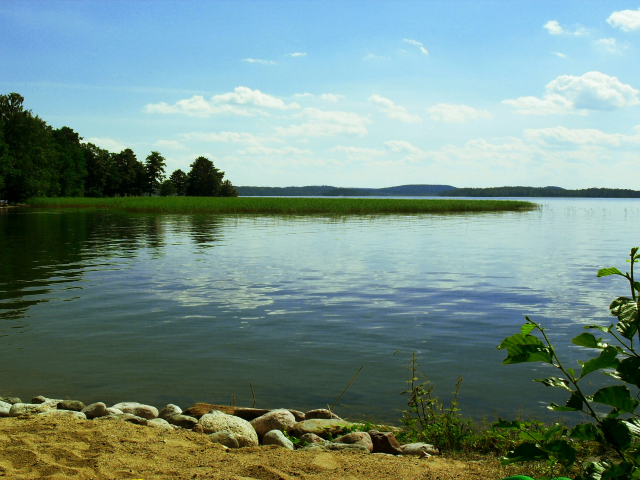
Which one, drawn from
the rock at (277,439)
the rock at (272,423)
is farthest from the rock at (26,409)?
the rock at (277,439)

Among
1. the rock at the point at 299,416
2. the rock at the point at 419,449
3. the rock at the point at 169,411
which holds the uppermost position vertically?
the rock at the point at 169,411

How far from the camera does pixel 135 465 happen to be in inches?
184

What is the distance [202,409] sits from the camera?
21.2ft

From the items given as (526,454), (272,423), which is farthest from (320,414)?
(526,454)

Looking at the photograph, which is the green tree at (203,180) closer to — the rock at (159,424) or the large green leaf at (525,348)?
the rock at (159,424)

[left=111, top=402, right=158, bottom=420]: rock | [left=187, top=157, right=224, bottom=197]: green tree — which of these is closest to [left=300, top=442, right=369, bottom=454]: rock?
[left=111, top=402, right=158, bottom=420]: rock

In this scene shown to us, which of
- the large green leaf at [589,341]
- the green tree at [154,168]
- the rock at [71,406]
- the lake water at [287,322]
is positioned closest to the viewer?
the large green leaf at [589,341]

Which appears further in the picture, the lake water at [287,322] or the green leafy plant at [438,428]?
the lake water at [287,322]

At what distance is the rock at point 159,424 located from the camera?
580cm

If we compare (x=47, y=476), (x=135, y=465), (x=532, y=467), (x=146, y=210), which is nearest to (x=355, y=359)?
(x=532, y=467)

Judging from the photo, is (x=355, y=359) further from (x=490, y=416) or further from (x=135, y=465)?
(x=135, y=465)

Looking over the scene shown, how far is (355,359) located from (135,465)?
175 inches

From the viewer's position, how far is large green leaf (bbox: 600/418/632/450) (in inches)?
72.7

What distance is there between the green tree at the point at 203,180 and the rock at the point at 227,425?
125m
